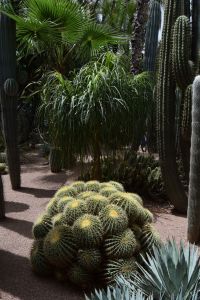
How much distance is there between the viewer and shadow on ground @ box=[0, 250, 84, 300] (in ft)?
12.6

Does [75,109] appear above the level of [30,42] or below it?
below

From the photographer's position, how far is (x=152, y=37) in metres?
10.1

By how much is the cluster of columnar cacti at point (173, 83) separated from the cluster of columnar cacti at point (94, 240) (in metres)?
2.19

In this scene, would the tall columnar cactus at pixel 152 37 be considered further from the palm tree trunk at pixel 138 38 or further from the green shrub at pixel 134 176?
the green shrub at pixel 134 176

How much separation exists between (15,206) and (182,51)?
3397 mm

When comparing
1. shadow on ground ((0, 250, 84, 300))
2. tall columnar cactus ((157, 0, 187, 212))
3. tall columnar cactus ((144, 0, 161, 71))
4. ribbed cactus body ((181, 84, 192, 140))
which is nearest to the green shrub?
tall columnar cactus ((157, 0, 187, 212))

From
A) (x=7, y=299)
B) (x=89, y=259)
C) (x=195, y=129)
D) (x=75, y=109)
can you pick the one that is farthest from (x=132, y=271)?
(x=75, y=109)

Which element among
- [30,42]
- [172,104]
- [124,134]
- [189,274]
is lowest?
[189,274]

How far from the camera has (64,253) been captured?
4.01m

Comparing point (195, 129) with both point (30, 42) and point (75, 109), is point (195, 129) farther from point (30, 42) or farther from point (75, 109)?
point (30, 42)

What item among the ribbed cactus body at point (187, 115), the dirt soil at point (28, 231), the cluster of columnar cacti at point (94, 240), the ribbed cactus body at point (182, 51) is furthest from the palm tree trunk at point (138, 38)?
the cluster of columnar cacti at point (94, 240)

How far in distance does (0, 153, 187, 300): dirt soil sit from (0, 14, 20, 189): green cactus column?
2.84ft

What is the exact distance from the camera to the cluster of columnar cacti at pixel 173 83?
19.9 ft

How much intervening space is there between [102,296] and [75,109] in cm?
454
